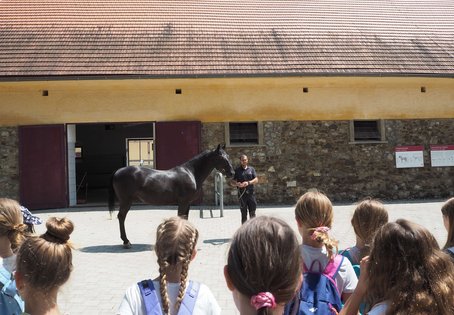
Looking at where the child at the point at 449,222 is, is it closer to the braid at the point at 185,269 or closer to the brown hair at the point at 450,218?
the brown hair at the point at 450,218

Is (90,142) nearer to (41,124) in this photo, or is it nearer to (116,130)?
(116,130)

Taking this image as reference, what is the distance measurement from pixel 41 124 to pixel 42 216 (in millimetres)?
3135

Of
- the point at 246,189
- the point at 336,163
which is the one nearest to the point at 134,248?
the point at 246,189

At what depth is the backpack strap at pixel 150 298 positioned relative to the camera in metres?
1.89

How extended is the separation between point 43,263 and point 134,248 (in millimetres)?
5952

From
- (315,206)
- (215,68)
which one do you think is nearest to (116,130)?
(215,68)

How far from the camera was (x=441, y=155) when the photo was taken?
1448 cm

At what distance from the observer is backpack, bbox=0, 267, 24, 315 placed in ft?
7.77

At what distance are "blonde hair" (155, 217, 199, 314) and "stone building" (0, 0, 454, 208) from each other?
1109 cm

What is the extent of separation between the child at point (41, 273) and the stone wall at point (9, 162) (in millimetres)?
12457

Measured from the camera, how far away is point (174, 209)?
41.8 ft

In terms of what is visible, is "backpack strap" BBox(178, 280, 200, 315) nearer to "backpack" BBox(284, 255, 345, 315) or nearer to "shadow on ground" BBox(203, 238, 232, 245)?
"backpack" BBox(284, 255, 345, 315)

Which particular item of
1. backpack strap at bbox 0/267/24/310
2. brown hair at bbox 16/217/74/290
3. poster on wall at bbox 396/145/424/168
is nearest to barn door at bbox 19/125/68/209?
poster on wall at bbox 396/145/424/168

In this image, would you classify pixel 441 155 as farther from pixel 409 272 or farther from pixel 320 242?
pixel 409 272
